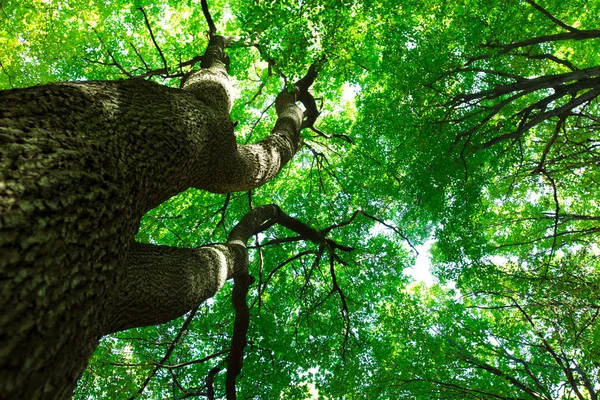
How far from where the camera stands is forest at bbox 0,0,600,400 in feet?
5.33

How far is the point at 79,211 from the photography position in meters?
1.62

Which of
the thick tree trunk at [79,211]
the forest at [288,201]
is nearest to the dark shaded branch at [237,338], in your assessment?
the forest at [288,201]

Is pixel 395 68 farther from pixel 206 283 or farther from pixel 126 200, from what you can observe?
pixel 126 200

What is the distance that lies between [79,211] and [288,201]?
856 cm

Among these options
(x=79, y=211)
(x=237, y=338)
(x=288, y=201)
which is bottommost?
(x=79, y=211)

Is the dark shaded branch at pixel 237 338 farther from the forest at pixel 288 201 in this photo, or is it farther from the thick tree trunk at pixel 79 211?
the thick tree trunk at pixel 79 211

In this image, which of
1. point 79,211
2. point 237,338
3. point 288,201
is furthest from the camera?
point 288,201

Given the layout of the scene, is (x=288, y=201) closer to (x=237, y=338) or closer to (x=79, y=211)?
(x=237, y=338)

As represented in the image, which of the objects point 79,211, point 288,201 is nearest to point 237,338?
point 79,211

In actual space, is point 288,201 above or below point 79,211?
above

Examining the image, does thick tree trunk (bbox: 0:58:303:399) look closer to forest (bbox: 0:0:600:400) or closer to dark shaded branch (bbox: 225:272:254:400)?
forest (bbox: 0:0:600:400)

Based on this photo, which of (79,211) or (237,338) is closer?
(79,211)

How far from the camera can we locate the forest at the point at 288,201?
5.33 feet

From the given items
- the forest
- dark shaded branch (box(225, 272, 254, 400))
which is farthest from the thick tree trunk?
dark shaded branch (box(225, 272, 254, 400))
